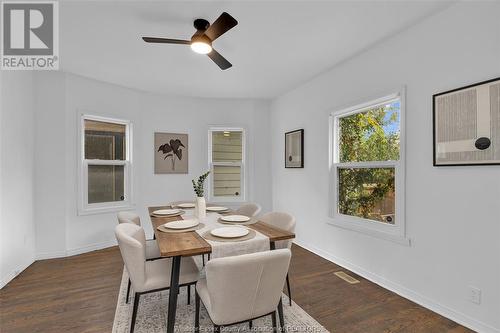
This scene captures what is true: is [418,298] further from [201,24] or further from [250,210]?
[201,24]

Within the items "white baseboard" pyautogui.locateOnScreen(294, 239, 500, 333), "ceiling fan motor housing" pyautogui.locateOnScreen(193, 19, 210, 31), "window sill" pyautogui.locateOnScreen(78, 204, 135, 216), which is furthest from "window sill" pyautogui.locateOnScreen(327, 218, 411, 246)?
"window sill" pyautogui.locateOnScreen(78, 204, 135, 216)

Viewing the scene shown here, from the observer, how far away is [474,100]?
194 cm

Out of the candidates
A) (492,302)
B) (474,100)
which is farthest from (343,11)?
(492,302)

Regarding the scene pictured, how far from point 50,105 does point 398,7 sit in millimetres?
4191

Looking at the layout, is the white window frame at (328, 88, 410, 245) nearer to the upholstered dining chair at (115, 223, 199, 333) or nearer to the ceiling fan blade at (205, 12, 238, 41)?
the ceiling fan blade at (205, 12, 238, 41)

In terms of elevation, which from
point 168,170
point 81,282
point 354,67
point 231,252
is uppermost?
point 354,67

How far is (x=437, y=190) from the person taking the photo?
2.21 m

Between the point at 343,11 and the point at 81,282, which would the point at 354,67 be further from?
the point at 81,282

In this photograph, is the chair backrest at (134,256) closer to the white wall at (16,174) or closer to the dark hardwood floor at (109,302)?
the dark hardwood floor at (109,302)

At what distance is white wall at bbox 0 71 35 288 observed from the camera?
8.82 feet

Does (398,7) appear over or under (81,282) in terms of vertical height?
over

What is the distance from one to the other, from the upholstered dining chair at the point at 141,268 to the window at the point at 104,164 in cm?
228

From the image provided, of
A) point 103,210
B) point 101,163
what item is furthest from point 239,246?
point 101,163

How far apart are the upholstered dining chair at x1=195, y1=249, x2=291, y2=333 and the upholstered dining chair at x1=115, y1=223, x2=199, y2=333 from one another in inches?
16.1
